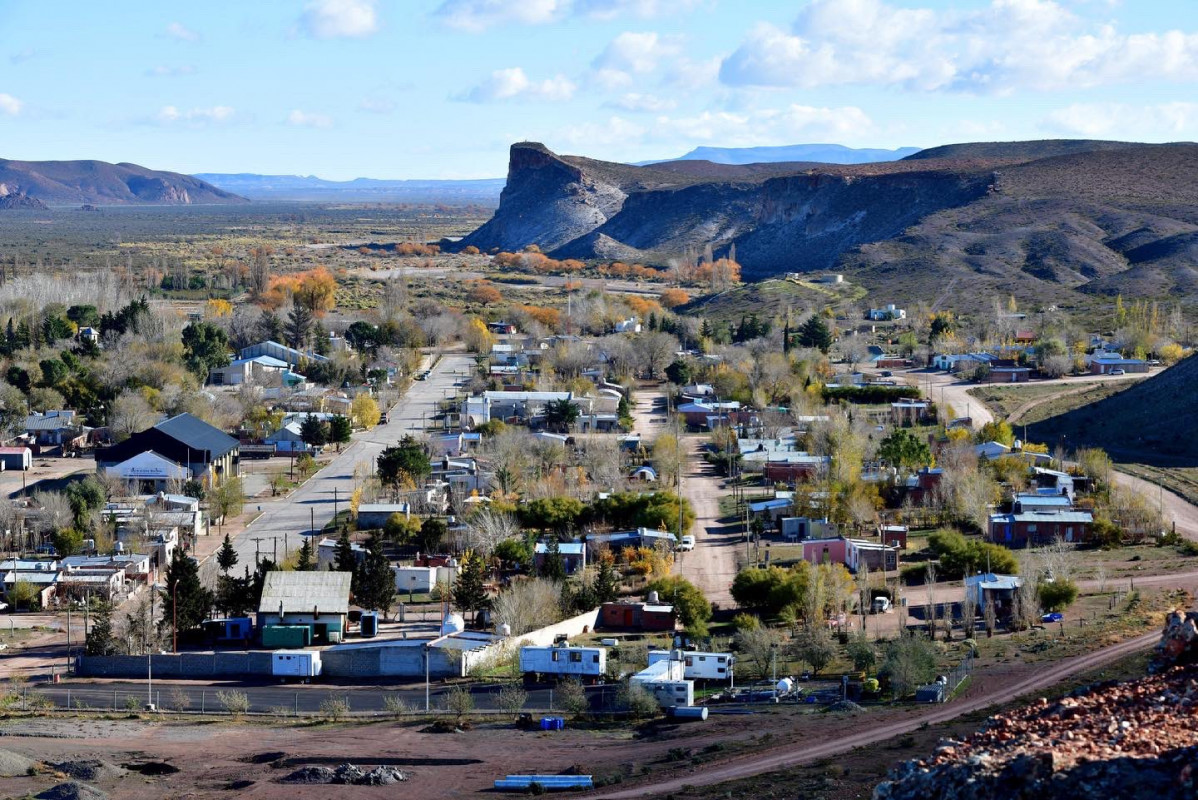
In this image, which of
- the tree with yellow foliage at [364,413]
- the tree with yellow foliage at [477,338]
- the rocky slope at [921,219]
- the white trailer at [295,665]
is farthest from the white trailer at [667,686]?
the rocky slope at [921,219]

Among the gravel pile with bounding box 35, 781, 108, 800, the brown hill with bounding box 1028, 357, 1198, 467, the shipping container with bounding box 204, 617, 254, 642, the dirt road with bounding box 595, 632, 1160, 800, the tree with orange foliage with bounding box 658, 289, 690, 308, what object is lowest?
the gravel pile with bounding box 35, 781, 108, 800

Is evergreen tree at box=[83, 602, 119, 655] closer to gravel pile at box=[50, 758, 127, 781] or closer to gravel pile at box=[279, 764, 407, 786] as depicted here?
gravel pile at box=[50, 758, 127, 781]

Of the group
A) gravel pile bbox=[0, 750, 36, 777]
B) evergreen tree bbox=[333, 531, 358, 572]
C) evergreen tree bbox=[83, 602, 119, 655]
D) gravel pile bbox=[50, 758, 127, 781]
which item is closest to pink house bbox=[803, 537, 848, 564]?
evergreen tree bbox=[333, 531, 358, 572]

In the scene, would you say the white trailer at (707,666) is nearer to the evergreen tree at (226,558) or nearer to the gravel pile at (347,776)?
the gravel pile at (347,776)

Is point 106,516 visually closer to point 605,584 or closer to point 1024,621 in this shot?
point 605,584

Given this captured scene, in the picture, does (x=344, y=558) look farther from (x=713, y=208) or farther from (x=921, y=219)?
(x=713, y=208)

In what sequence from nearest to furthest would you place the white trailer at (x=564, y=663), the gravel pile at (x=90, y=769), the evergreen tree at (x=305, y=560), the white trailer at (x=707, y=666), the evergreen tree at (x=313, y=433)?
the gravel pile at (x=90, y=769)
the white trailer at (x=707, y=666)
the white trailer at (x=564, y=663)
the evergreen tree at (x=305, y=560)
the evergreen tree at (x=313, y=433)

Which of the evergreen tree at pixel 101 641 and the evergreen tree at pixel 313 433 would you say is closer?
the evergreen tree at pixel 101 641
